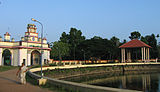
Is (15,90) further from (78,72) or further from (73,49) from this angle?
(73,49)

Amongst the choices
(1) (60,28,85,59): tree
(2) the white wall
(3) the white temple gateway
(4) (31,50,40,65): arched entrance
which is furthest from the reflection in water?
(1) (60,28,85,59): tree

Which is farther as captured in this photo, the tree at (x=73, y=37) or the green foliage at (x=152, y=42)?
the tree at (x=73, y=37)

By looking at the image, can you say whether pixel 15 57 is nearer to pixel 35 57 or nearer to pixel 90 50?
pixel 35 57

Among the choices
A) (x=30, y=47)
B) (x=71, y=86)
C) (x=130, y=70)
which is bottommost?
(x=130, y=70)

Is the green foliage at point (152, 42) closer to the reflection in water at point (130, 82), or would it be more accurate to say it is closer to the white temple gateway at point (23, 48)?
the reflection in water at point (130, 82)

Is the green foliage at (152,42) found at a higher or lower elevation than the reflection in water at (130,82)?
higher

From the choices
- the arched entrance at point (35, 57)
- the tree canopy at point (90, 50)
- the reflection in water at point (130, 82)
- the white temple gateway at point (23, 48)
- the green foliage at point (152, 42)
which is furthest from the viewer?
the green foliage at point (152, 42)

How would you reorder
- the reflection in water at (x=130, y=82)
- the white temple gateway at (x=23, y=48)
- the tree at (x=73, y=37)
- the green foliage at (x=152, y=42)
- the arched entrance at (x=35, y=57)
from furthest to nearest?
the tree at (x=73, y=37), the green foliage at (x=152, y=42), the arched entrance at (x=35, y=57), the white temple gateway at (x=23, y=48), the reflection in water at (x=130, y=82)

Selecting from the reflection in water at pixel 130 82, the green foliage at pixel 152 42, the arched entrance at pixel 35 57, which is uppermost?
the green foliage at pixel 152 42

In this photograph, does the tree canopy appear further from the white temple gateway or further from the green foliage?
the white temple gateway

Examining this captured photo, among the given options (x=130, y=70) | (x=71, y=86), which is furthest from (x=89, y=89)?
(x=130, y=70)

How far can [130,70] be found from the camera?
179 ft

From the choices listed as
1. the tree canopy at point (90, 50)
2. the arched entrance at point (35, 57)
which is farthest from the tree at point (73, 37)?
the arched entrance at point (35, 57)

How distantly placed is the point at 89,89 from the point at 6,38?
40.3 metres
